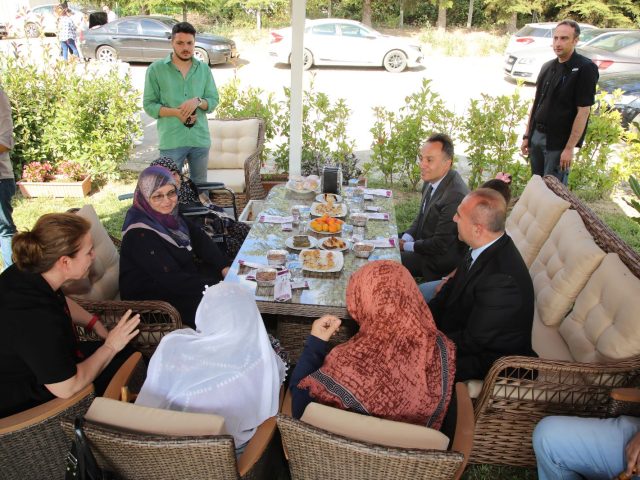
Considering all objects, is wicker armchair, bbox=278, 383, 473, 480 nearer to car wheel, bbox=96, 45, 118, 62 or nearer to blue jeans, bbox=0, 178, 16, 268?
blue jeans, bbox=0, 178, 16, 268

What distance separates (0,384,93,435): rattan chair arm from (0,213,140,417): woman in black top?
3cm

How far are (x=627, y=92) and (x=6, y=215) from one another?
9439 millimetres

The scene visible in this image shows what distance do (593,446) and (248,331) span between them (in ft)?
5.17

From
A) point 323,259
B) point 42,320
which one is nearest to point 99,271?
point 42,320

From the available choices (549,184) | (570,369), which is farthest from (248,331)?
(549,184)

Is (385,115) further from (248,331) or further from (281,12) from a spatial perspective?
(281,12)

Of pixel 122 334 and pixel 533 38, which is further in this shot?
pixel 533 38

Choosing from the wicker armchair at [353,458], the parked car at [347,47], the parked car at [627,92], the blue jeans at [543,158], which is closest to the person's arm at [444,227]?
the blue jeans at [543,158]

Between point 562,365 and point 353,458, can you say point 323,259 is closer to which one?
point 562,365

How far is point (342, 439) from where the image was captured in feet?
5.06

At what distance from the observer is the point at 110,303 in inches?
106

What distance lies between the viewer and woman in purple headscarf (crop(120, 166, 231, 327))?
119 inches

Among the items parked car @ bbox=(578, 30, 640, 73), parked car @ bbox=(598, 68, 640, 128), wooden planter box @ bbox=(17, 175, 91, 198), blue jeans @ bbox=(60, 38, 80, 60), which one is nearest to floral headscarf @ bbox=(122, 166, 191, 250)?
wooden planter box @ bbox=(17, 175, 91, 198)

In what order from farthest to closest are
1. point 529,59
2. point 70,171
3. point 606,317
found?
point 529,59 < point 70,171 < point 606,317
